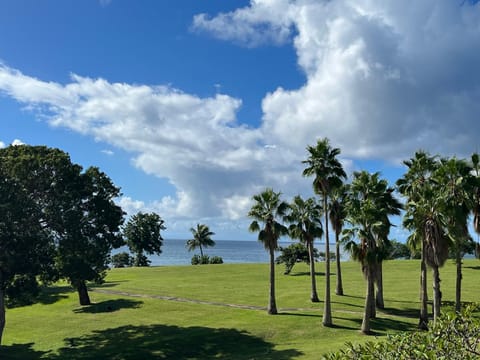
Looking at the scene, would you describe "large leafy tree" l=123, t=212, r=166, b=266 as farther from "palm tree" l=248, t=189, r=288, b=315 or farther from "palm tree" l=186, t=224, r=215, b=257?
"palm tree" l=248, t=189, r=288, b=315

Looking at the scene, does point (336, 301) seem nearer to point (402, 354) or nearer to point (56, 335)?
point (56, 335)

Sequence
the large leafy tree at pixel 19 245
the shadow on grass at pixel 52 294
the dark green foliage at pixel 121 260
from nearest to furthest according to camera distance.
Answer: the large leafy tree at pixel 19 245 → the shadow on grass at pixel 52 294 → the dark green foliage at pixel 121 260

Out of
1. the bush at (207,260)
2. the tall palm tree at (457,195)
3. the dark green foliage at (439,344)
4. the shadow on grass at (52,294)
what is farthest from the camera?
the bush at (207,260)

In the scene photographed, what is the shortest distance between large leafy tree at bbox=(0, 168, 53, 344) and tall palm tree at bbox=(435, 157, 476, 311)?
30986 mm

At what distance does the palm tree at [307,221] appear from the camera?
44406 millimetres

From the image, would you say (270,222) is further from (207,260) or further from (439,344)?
(207,260)

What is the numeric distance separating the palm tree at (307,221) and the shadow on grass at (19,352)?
25.8 metres

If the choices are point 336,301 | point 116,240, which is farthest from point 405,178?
point 116,240

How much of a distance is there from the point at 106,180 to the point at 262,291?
25.3 meters

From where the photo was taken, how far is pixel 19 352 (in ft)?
107

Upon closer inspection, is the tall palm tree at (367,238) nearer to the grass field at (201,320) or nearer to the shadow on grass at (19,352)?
the grass field at (201,320)

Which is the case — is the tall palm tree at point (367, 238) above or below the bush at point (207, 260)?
above

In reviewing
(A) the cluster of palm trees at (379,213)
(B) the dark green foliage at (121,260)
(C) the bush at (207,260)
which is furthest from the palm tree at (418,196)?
(B) the dark green foliage at (121,260)

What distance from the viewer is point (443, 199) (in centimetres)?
2891
